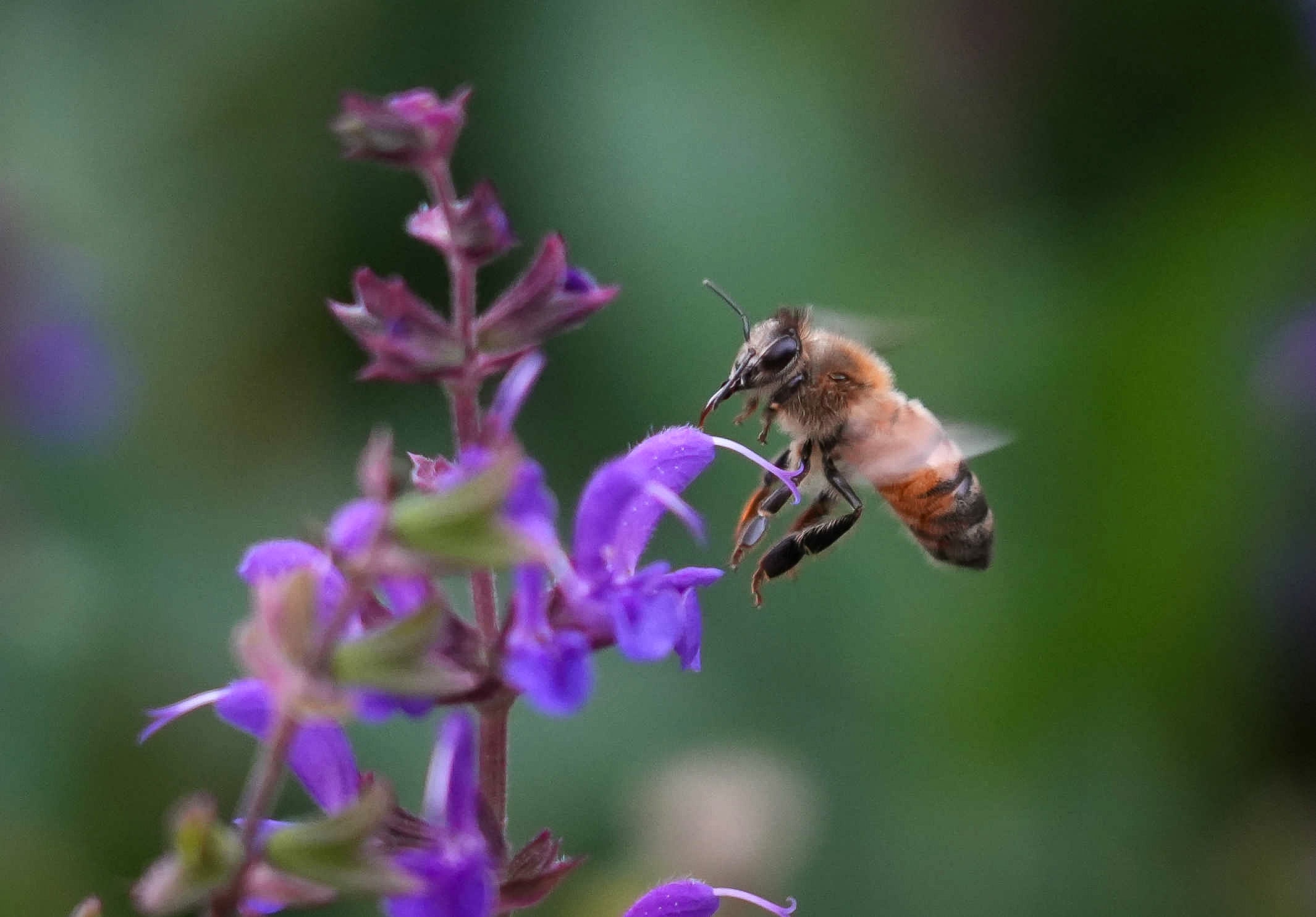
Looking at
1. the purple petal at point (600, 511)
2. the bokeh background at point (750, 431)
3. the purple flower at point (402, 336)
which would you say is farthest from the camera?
the bokeh background at point (750, 431)

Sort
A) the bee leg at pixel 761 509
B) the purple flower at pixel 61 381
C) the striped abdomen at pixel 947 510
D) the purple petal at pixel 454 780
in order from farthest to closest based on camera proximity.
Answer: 1. the purple flower at pixel 61 381
2. the striped abdomen at pixel 947 510
3. the bee leg at pixel 761 509
4. the purple petal at pixel 454 780

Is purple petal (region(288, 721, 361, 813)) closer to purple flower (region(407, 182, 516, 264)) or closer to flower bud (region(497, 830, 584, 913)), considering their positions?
flower bud (region(497, 830, 584, 913))

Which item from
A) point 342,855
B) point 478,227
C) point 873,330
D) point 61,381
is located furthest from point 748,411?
point 61,381

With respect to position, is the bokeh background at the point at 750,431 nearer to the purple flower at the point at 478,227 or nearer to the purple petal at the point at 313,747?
the purple petal at the point at 313,747

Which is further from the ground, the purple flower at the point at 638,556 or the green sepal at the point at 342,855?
the purple flower at the point at 638,556

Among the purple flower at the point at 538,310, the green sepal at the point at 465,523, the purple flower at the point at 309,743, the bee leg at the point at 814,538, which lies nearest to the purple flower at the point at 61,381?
the bee leg at the point at 814,538

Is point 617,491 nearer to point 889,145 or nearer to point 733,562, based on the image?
point 733,562
